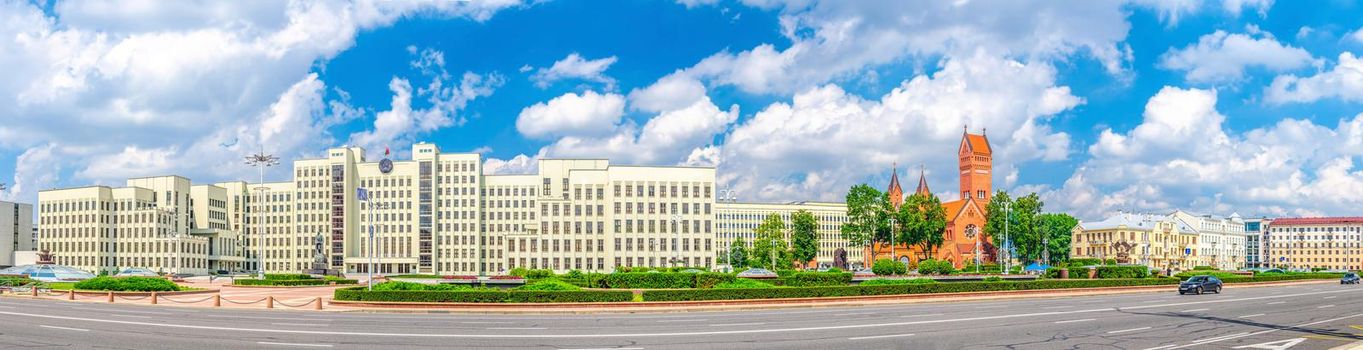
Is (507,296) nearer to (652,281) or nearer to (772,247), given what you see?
(652,281)

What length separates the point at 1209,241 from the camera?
18238cm

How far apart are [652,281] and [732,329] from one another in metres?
26.2

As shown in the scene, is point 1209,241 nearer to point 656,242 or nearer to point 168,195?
point 656,242

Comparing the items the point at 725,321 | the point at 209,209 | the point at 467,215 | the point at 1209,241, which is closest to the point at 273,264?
the point at 209,209

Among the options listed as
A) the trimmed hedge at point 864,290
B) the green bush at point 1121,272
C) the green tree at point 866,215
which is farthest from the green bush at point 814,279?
the green tree at point 866,215

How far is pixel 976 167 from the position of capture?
495ft

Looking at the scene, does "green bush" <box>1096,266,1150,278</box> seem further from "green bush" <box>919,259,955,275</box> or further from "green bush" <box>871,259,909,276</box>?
"green bush" <box>871,259,909,276</box>

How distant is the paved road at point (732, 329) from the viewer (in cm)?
2247

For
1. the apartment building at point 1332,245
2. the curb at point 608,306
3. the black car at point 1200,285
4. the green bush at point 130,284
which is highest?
the green bush at point 130,284

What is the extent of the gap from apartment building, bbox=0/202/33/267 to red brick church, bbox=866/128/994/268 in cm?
12645

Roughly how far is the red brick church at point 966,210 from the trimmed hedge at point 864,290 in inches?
2804

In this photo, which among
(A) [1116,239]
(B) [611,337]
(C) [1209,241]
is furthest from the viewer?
(C) [1209,241]

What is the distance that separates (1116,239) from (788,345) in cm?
15555

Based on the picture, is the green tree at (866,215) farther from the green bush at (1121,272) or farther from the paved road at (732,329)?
the paved road at (732,329)
